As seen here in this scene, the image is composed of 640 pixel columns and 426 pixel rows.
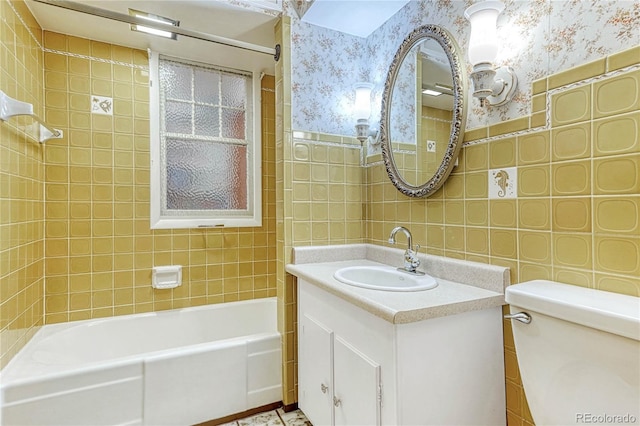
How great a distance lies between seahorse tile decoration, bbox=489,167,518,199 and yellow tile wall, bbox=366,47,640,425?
0.8 inches

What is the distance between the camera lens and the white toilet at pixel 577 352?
707 millimetres

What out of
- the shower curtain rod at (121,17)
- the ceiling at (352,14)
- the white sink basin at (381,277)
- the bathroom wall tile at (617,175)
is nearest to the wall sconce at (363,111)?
the ceiling at (352,14)

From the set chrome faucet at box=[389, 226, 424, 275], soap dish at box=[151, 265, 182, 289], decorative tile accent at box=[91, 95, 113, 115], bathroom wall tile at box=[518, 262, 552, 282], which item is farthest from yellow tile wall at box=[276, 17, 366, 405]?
decorative tile accent at box=[91, 95, 113, 115]

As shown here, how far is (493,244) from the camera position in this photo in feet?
3.95

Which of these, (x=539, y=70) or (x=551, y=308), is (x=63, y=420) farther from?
(x=539, y=70)

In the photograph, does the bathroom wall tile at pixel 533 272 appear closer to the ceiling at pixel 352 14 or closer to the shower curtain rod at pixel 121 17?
the ceiling at pixel 352 14

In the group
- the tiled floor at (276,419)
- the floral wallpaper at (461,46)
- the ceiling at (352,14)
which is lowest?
the tiled floor at (276,419)

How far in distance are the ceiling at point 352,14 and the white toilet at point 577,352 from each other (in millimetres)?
1587

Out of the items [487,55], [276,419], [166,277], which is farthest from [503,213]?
[166,277]

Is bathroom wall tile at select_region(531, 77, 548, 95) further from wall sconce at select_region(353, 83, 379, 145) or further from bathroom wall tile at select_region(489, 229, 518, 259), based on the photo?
wall sconce at select_region(353, 83, 379, 145)

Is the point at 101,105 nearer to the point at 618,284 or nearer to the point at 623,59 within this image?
the point at 623,59

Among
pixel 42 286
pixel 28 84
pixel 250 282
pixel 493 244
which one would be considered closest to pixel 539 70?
pixel 493 244

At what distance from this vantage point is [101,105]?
211 centimetres

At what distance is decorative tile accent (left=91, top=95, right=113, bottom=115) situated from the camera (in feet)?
6.85
